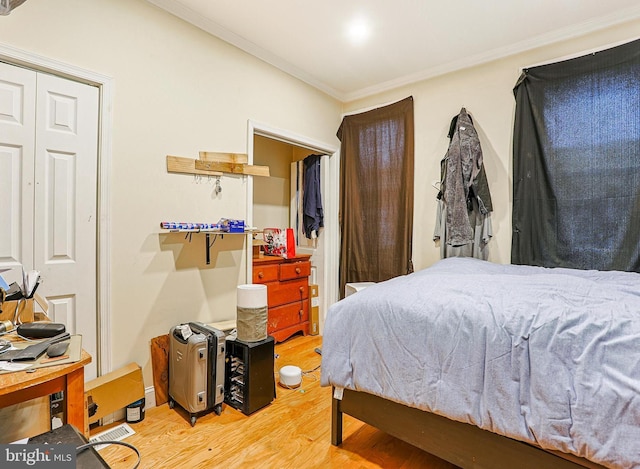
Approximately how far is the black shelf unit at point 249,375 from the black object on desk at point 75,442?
135 centimetres

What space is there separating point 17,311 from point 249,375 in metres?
1.20

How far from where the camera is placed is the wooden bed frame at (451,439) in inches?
46.0

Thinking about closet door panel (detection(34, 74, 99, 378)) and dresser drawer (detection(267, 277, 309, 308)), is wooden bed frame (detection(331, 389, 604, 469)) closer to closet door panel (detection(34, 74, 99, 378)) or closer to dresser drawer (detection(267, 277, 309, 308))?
closet door panel (detection(34, 74, 99, 378))

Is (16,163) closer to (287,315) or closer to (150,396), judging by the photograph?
(150,396)

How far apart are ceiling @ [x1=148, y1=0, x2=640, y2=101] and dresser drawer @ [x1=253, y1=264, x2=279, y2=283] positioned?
182cm

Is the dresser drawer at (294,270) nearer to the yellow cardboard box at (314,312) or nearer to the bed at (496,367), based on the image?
the yellow cardboard box at (314,312)

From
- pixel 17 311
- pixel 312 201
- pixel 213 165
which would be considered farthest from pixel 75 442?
pixel 312 201

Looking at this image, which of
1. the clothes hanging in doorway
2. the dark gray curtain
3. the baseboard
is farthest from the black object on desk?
the clothes hanging in doorway

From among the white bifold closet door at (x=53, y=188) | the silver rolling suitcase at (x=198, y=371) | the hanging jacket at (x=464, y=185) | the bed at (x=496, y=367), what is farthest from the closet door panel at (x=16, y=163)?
the hanging jacket at (x=464, y=185)

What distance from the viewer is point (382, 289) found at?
1.63 metres

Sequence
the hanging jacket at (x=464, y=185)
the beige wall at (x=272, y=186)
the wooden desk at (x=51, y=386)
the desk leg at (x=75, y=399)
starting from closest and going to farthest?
the wooden desk at (x=51, y=386) → the desk leg at (x=75, y=399) → the hanging jacket at (x=464, y=185) → the beige wall at (x=272, y=186)

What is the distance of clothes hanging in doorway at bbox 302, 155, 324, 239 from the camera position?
375 cm

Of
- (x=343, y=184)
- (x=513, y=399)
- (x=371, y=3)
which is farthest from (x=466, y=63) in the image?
(x=513, y=399)

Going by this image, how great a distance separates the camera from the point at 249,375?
2057 millimetres
